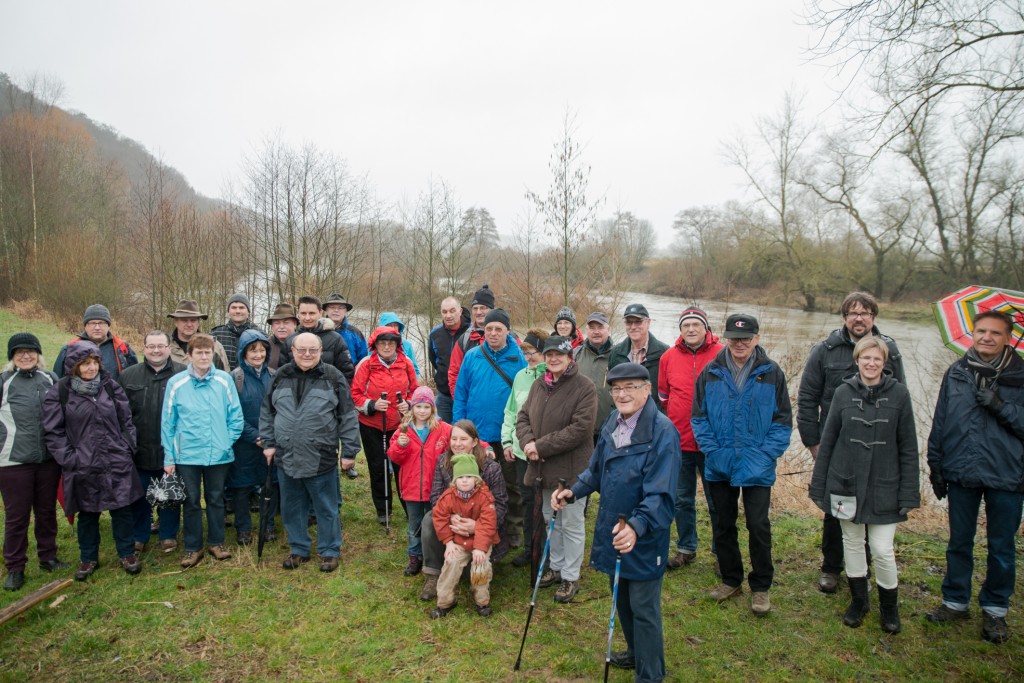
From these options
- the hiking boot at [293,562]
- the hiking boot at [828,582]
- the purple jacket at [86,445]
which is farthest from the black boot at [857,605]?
the purple jacket at [86,445]

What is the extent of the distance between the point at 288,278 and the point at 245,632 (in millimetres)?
12279

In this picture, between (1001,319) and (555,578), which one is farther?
(555,578)

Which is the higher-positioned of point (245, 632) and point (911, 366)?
point (911, 366)

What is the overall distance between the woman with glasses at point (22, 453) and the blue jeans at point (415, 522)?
2866mm

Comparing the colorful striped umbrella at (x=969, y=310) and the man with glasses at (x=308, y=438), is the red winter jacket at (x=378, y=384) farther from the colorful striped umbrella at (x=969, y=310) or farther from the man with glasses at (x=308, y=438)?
the colorful striped umbrella at (x=969, y=310)

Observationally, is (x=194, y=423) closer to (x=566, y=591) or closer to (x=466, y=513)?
(x=466, y=513)

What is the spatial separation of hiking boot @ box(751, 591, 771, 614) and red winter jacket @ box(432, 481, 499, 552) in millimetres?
1911

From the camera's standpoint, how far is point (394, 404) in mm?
5359

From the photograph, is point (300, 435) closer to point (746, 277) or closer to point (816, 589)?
point (816, 589)

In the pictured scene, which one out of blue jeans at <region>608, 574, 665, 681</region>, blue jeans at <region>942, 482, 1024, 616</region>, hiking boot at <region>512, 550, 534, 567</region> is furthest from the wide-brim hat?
blue jeans at <region>942, 482, 1024, 616</region>

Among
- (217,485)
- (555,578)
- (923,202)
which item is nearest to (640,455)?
(555,578)

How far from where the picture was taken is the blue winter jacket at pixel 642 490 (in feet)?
9.86

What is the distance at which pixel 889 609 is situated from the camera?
381 centimetres

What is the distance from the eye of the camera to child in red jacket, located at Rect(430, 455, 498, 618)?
4.13m
